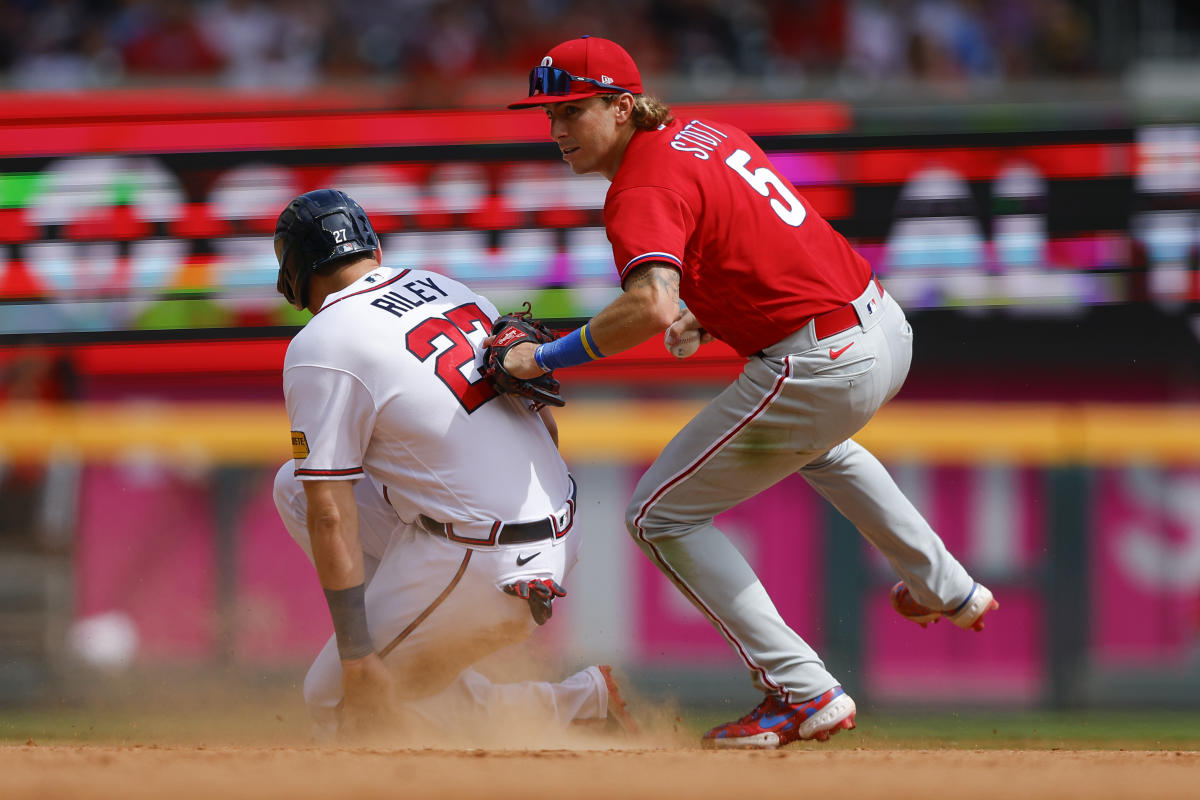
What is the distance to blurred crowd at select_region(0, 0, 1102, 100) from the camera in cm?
686

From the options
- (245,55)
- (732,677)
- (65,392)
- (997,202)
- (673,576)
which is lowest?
A: (732,677)

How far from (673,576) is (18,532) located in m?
2.71

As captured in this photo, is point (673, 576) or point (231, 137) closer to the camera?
point (673, 576)

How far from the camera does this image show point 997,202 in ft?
15.3

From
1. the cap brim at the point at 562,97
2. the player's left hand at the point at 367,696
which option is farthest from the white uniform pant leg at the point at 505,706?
the cap brim at the point at 562,97

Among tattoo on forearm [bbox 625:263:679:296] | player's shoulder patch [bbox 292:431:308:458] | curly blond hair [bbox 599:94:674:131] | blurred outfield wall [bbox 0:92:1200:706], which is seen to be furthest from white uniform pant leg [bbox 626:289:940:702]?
blurred outfield wall [bbox 0:92:1200:706]

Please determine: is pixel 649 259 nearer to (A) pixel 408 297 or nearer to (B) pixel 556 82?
(B) pixel 556 82

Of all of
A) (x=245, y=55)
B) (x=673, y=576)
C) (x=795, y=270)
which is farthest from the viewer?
(x=245, y=55)

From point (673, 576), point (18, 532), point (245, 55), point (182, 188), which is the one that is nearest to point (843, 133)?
point (673, 576)

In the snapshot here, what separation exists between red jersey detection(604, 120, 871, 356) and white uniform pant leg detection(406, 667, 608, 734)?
113cm

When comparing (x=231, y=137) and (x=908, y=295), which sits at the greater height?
(x=231, y=137)

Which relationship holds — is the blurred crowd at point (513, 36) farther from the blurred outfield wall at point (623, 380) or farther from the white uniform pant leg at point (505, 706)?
the white uniform pant leg at point (505, 706)

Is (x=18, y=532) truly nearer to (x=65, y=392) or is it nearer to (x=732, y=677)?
(x=65, y=392)

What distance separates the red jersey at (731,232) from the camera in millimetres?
3172
